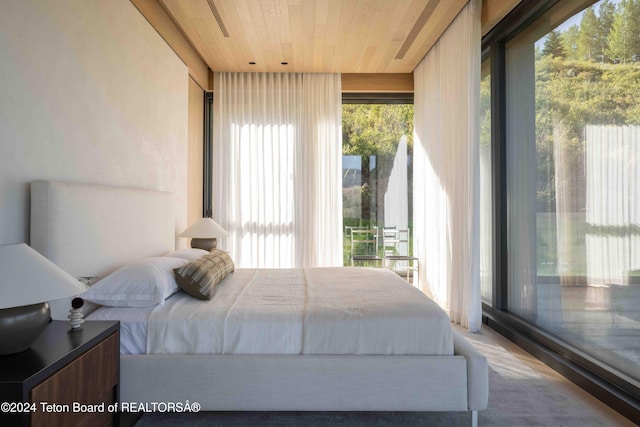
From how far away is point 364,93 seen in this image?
4898 millimetres

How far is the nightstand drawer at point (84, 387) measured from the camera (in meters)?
1.18

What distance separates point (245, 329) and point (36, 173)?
121 cm

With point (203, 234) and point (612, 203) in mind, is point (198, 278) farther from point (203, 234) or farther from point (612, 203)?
point (612, 203)

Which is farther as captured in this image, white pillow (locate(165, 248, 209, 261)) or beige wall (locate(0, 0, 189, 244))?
white pillow (locate(165, 248, 209, 261))

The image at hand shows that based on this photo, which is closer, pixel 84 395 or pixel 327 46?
pixel 84 395

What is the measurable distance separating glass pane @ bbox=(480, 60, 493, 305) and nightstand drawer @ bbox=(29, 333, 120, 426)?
10.00ft

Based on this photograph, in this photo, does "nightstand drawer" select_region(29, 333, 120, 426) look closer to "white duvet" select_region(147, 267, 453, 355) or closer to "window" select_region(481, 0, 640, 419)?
"white duvet" select_region(147, 267, 453, 355)

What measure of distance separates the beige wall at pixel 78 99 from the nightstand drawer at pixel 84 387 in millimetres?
656

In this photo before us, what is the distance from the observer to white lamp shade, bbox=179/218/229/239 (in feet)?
11.6

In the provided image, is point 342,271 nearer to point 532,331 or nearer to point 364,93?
point 532,331

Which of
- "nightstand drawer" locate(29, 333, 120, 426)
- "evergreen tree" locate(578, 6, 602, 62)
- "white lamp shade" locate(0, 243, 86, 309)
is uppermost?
"evergreen tree" locate(578, 6, 602, 62)

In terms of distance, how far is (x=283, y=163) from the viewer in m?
4.77

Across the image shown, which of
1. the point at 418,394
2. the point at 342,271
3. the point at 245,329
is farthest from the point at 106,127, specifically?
the point at 418,394

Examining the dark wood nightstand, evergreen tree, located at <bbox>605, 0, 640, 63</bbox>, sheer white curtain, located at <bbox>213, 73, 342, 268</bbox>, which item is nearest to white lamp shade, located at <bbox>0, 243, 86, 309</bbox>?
the dark wood nightstand
